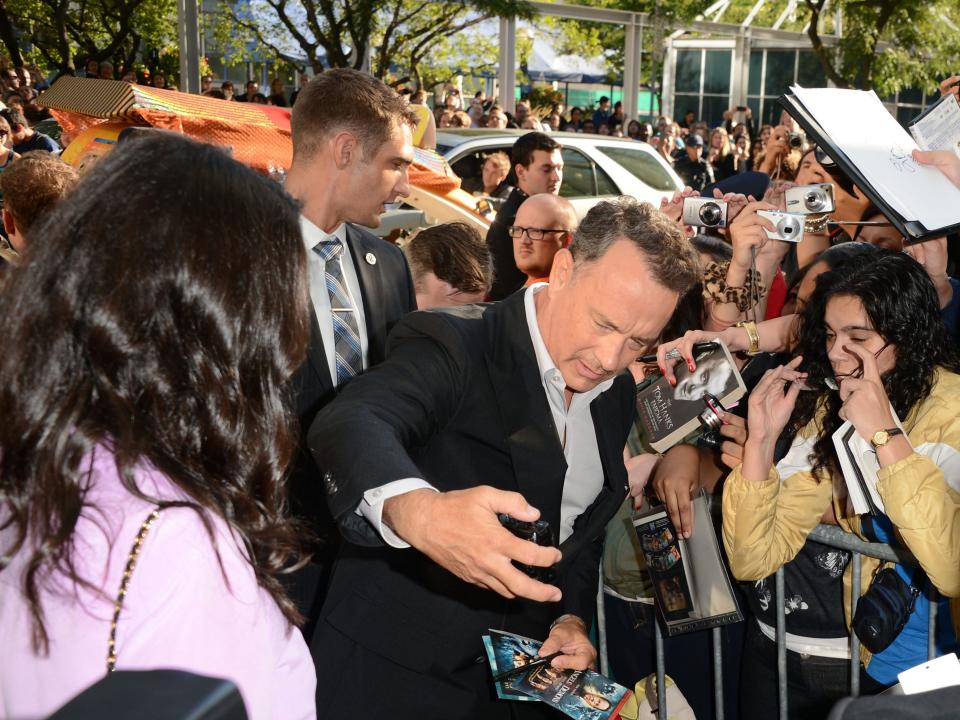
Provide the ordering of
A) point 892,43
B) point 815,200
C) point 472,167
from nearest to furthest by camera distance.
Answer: point 815,200 < point 472,167 < point 892,43

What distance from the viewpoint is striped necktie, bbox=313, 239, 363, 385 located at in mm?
3227

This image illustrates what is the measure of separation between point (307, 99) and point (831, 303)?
2.02 meters

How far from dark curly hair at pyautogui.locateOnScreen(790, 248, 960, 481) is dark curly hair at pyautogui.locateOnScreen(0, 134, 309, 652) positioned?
2.05 m

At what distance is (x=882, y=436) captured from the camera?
2514 millimetres

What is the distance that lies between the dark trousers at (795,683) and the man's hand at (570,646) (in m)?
0.77

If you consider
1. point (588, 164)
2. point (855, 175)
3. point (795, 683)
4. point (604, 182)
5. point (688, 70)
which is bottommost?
point (795, 683)

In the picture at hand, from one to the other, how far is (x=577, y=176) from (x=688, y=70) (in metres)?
23.6

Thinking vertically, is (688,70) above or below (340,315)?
above

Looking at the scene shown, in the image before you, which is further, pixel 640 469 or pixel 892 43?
pixel 892 43

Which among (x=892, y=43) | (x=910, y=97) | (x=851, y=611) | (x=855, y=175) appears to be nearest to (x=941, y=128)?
(x=855, y=175)

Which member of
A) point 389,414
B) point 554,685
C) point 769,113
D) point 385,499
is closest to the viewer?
point 385,499

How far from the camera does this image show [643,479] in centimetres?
318

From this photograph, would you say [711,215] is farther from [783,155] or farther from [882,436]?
[783,155]

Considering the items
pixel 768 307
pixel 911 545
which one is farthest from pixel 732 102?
pixel 911 545
